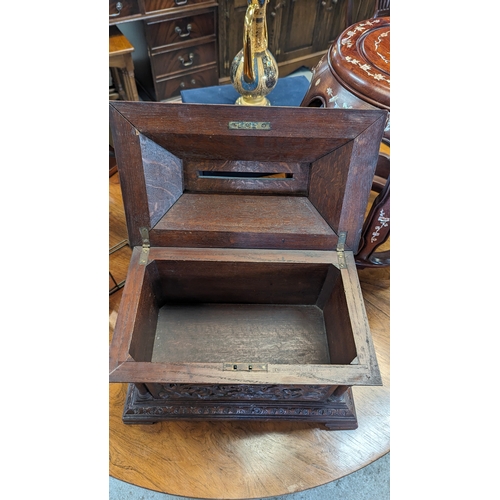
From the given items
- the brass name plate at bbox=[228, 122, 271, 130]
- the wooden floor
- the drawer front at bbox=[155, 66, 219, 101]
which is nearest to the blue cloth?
the drawer front at bbox=[155, 66, 219, 101]

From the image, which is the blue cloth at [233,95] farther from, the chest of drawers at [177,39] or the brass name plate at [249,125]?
the brass name plate at [249,125]

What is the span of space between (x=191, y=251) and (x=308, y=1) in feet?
6.97

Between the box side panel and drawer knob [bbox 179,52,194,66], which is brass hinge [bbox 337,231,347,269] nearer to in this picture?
the box side panel

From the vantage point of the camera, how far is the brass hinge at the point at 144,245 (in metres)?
0.91

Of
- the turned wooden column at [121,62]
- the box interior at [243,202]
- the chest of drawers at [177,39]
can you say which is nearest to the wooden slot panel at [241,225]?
the box interior at [243,202]

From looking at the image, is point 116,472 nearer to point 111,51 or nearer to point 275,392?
point 275,392

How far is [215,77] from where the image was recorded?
94.3 inches

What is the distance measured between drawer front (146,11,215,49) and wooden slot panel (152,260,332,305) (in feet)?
5.07

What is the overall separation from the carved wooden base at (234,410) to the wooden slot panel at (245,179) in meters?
0.50

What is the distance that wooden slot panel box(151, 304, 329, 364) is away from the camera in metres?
0.98

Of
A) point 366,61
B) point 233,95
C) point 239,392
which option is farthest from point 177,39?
point 239,392

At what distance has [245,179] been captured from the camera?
97 cm

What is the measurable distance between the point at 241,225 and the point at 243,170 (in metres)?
0.13

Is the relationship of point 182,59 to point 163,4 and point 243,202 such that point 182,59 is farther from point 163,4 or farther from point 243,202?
point 243,202
